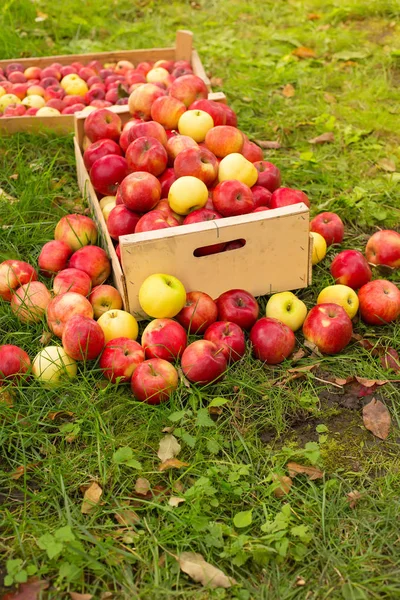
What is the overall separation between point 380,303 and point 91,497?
174 centimetres

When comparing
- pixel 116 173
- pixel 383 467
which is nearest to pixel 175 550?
pixel 383 467

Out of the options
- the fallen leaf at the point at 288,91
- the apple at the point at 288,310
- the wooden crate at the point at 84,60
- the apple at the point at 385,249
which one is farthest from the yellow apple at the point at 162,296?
the fallen leaf at the point at 288,91

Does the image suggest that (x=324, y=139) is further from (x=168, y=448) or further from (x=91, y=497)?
(x=91, y=497)

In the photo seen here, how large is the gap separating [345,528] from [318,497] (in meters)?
0.15

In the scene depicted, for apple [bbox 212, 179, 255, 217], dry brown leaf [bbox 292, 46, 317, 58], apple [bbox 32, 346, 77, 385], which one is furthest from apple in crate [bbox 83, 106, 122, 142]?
dry brown leaf [bbox 292, 46, 317, 58]

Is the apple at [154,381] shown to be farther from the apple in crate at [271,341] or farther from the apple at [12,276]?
the apple at [12,276]

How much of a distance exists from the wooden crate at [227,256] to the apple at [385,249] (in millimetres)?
481

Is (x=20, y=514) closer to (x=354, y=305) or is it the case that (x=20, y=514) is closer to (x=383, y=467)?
(x=383, y=467)

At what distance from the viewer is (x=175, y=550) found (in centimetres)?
227

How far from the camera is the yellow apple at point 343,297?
10.8 feet

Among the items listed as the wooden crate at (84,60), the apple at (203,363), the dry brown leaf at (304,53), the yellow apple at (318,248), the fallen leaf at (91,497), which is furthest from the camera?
the dry brown leaf at (304,53)

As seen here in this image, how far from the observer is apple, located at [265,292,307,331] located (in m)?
3.23

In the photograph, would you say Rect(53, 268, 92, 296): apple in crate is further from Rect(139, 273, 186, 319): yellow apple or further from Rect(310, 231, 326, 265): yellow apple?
Rect(310, 231, 326, 265): yellow apple

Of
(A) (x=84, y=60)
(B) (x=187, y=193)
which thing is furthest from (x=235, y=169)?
(A) (x=84, y=60)
